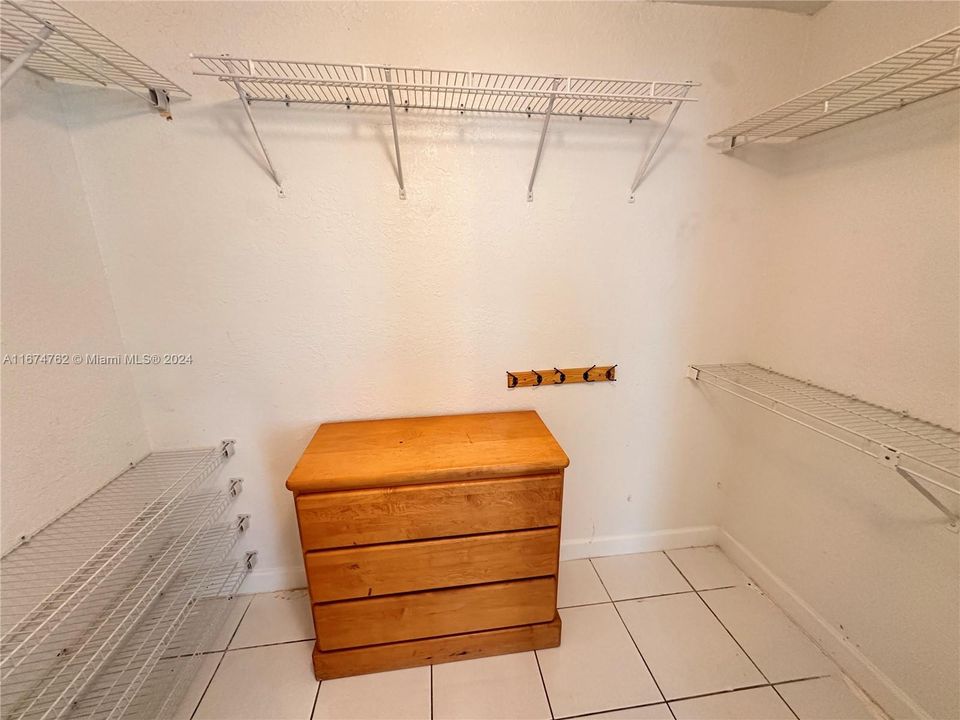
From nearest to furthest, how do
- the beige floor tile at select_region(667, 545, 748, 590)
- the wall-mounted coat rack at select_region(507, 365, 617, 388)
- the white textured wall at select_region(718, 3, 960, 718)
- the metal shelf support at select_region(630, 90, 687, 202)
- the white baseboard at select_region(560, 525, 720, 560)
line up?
the white textured wall at select_region(718, 3, 960, 718), the metal shelf support at select_region(630, 90, 687, 202), the wall-mounted coat rack at select_region(507, 365, 617, 388), the beige floor tile at select_region(667, 545, 748, 590), the white baseboard at select_region(560, 525, 720, 560)

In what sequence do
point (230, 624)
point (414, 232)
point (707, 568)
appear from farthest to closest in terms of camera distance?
1. point (707, 568)
2. point (230, 624)
3. point (414, 232)

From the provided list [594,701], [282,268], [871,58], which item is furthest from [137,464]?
[871,58]

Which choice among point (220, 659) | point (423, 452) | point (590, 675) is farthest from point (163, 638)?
point (590, 675)

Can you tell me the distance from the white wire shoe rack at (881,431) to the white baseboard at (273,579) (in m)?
1.97

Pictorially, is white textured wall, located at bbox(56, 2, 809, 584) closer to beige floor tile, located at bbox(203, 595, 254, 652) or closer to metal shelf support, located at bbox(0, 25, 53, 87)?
beige floor tile, located at bbox(203, 595, 254, 652)

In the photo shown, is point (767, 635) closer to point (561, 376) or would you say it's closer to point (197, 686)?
point (561, 376)

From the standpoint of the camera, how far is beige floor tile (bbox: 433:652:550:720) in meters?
1.17

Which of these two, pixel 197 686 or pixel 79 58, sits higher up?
pixel 79 58

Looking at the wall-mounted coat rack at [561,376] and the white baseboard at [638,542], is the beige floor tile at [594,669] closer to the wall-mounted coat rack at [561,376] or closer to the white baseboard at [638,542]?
the white baseboard at [638,542]

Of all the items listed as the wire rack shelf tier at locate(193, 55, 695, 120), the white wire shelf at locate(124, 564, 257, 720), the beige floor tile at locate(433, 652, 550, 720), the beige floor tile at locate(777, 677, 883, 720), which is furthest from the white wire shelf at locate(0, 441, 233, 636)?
the beige floor tile at locate(777, 677, 883, 720)

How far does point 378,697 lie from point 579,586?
2.92ft

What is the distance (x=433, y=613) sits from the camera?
1259 millimetres

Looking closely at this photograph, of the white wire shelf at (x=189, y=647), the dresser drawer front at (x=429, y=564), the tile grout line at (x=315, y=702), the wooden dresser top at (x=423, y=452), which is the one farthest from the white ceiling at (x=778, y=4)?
the white wire shelf at (x=189, y=647)

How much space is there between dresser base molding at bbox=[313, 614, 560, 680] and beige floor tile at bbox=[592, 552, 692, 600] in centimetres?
42
